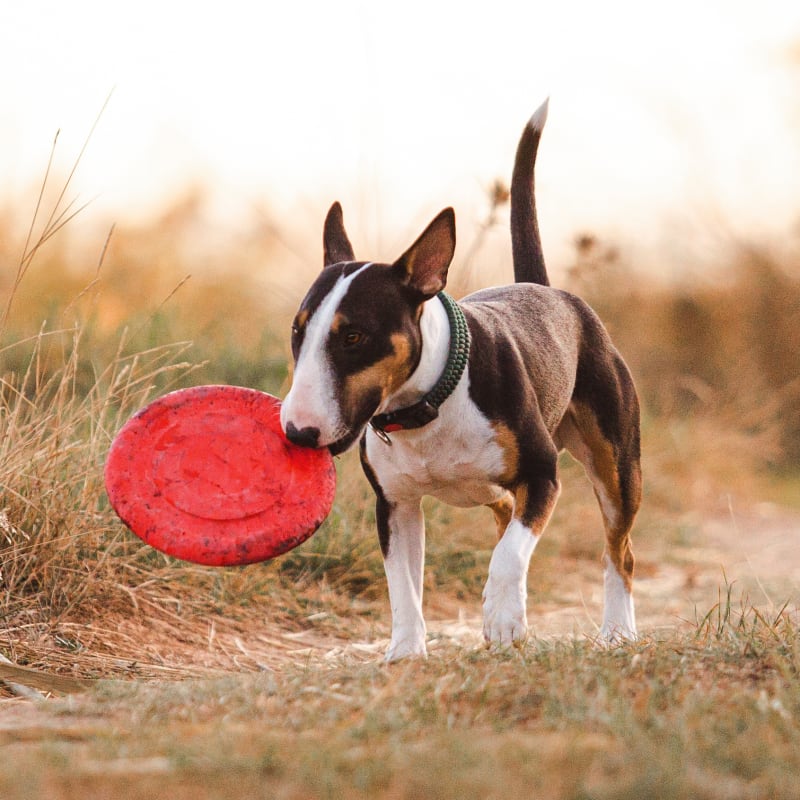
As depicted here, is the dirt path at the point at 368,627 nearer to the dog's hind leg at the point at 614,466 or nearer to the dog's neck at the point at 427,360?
the dog's hind leg at the point at 614,466

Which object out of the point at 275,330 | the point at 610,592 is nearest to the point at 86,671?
the point at 610,592

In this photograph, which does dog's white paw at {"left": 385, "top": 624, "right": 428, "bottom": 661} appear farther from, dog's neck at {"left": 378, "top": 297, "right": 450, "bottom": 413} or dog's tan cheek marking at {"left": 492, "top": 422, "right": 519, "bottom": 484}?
dog's neck at {"left": 378, "top": 297, "right": 450, "bottom": 413}

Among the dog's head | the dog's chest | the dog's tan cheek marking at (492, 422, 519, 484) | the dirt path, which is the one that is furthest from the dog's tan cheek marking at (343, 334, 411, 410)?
the dirt path

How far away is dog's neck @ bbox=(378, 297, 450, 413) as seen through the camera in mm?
4191

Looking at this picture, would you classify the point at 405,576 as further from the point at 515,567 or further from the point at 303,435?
the point at 303,435

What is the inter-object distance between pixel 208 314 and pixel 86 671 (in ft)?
20.7

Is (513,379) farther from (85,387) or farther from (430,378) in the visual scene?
(85,387)

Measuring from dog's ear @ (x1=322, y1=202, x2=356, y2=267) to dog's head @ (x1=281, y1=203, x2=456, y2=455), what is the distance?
20.0 inches

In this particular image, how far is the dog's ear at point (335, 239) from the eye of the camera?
15.5ft

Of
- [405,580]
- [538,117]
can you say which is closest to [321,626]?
[405,580]

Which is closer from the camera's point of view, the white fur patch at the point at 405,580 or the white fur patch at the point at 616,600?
the white fur patch at the point at 405,580

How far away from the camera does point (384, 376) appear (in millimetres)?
3984

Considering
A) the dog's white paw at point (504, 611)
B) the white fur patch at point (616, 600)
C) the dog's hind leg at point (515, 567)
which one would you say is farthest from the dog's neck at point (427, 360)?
the white fur patch at point (616, 600)

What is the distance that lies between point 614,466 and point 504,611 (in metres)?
1.35
